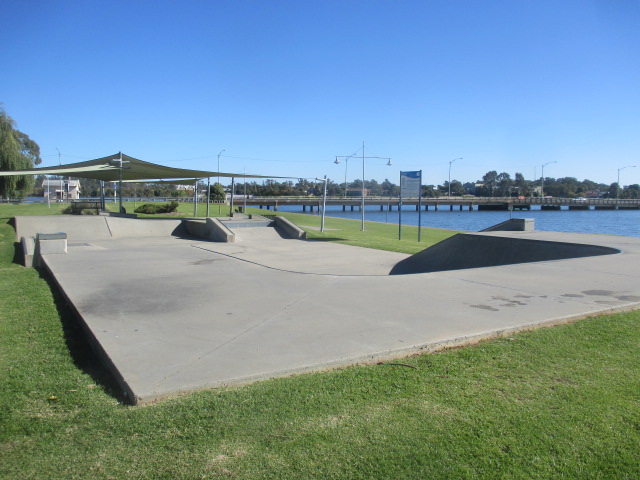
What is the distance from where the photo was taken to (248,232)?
23.4m

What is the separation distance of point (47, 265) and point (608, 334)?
481 inches

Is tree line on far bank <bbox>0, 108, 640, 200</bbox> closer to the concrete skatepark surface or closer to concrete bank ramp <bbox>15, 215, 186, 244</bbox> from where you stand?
concrete bank ramp <bbox>15, 215, 186, 244</bbox>

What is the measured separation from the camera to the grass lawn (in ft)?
10.3

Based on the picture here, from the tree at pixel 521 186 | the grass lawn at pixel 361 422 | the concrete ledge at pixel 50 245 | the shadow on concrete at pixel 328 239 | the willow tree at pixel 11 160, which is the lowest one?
the grass lawn at pixel 361 422

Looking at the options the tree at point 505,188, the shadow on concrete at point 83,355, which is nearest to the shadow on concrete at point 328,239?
the shadow on concrete at point 83,355

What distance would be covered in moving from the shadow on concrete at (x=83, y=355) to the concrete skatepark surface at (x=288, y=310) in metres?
0.13

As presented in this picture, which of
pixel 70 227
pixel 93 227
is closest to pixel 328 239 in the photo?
pixel 93 227

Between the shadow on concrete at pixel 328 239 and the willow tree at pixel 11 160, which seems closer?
the shadow on concrete at pixel 328 239

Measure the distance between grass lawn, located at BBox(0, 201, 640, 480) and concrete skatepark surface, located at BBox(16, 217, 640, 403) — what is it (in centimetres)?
32

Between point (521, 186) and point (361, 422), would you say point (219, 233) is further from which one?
point (521, 186)

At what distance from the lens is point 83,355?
5.64 meters

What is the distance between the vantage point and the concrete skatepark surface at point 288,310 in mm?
4918

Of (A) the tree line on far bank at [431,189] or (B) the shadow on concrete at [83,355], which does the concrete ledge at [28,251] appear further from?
(A) the tree line on far bank at [431,189]

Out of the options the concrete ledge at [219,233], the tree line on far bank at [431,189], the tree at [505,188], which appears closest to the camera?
the concrete ledge at [219,233]
